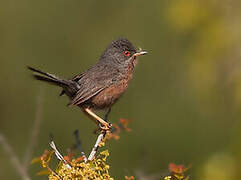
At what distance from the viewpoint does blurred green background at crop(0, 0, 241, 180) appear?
8.27m

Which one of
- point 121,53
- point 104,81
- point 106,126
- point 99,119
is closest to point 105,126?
point 106,126

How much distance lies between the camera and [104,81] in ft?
18.9

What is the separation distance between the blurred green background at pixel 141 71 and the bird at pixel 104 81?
1.97m

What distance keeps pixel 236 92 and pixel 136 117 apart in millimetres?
3495

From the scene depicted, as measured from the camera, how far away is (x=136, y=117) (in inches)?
417

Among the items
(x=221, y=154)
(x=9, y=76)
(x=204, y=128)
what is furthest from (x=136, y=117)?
(x=221, y=154)

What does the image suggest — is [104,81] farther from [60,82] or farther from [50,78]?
[50,78]

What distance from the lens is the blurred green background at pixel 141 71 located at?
8.27 m

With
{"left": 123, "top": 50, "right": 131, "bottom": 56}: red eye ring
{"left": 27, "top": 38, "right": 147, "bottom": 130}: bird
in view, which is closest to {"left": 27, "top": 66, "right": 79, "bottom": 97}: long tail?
{"left": 27, "top": 38, "right": 147, "bottom": 130}: bird

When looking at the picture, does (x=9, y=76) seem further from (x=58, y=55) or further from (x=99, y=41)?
(x=99, y=41)

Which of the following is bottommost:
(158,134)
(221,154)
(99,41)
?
(221,154)

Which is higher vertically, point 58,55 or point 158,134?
point 58,55

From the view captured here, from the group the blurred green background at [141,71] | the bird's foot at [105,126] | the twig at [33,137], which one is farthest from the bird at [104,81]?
the blurred green background at [141,71]

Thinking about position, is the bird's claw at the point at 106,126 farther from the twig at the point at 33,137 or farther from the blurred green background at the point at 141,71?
the blurred green background at the point at 141,71
